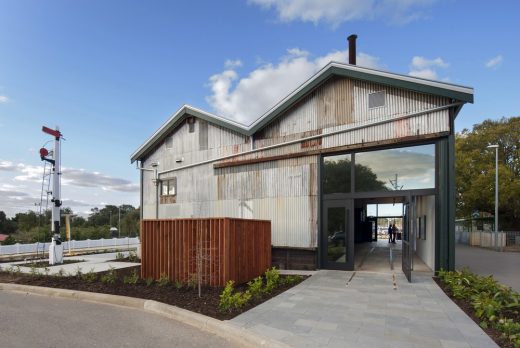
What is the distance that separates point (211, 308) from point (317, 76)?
354 inches

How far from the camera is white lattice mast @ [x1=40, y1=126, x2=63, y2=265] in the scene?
14.6 meters

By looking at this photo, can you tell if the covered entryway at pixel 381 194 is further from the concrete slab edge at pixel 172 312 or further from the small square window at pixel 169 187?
the small square window at pixel 169 187

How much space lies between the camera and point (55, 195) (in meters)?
14.8

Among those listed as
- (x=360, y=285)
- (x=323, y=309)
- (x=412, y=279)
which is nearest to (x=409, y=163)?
(x=412, y=279)

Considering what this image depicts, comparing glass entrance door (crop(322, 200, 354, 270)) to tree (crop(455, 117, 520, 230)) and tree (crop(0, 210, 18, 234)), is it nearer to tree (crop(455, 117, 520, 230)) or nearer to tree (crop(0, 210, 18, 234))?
tree (crop(455, 117, 520, 230))

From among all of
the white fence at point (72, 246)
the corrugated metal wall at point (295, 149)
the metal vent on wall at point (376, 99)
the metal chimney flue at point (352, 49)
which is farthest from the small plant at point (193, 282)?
the white fence at point (72, 246)

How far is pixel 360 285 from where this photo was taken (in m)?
9.39

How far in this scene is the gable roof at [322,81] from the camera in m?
10.1

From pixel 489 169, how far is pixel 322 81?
24.2 metres

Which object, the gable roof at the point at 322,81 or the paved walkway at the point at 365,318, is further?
the gable roof at the point at 322,81

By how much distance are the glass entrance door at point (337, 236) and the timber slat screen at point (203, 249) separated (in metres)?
2.60

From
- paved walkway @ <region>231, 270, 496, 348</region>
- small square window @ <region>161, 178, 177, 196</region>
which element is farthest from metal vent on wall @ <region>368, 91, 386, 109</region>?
small square window @ <region>161, 178, 177, 196</region>

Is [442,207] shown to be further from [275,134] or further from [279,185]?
[275,134]

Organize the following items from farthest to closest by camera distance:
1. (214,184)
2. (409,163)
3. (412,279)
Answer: (214,184), (409,163), (412,279)
